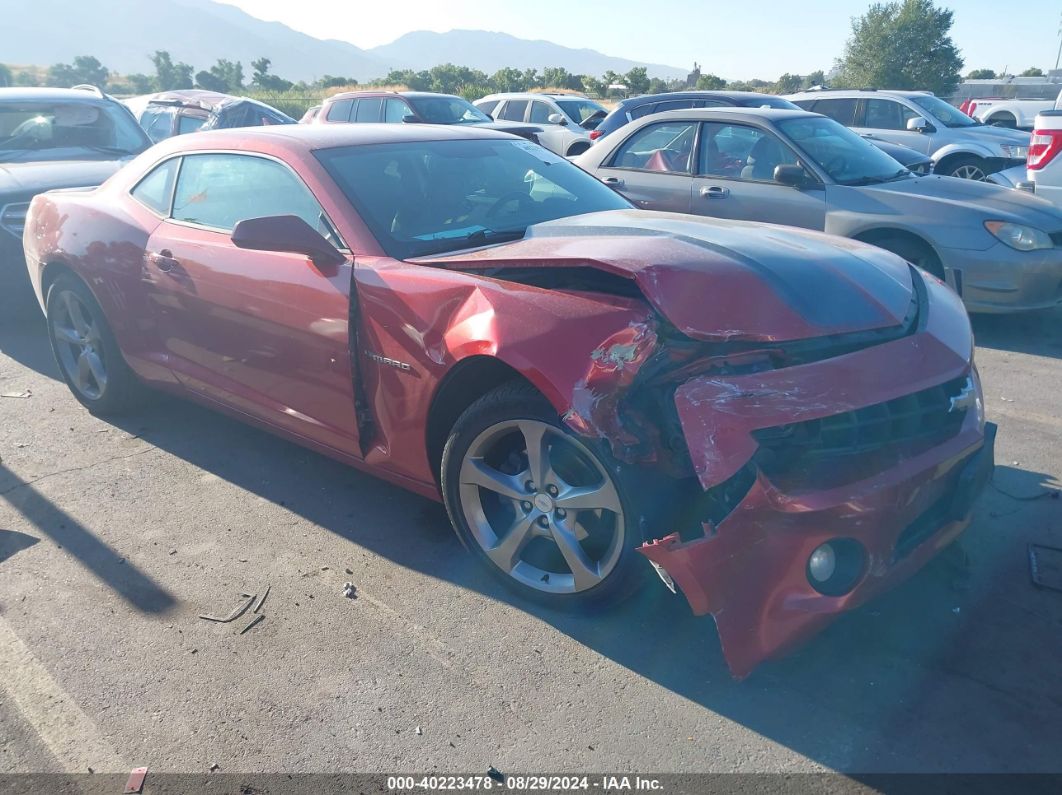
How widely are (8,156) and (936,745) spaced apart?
27.6ft

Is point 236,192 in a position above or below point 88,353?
above

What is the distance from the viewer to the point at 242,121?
1379cm

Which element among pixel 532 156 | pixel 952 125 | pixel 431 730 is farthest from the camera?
pixel 952 125

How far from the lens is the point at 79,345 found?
511cm

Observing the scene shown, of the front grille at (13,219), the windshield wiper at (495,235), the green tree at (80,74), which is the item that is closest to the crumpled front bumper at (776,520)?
the windshield wiper at (495,235)

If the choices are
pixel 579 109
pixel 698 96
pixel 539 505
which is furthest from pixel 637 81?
pixel 539 505

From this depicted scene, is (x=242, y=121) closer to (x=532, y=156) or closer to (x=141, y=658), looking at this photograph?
(x=532, y=156)

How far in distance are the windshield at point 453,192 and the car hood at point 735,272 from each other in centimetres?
28

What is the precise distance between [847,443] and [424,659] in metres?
1.54

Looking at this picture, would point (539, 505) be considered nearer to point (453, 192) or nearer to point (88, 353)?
point (453, 192)

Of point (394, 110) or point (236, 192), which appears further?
point (394, 110)

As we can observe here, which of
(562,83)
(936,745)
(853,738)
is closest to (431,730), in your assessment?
(853,738)

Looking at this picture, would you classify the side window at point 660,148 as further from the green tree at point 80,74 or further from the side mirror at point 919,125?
the green tree at point 80,74

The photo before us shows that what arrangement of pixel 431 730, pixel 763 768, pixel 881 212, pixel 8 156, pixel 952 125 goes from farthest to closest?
pixel 952 125 < pixel 8 156 < pixel 881 212 < pixel 431 730 < pixel 763 768
